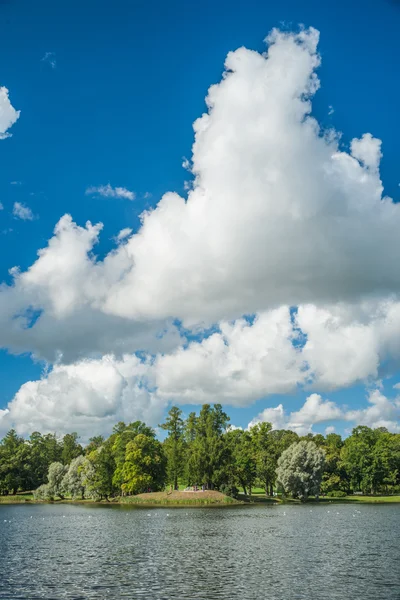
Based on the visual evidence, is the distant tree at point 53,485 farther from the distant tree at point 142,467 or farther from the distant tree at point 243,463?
the distant tree at point 243,463

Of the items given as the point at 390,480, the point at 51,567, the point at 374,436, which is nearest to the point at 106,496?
the point at 390,480

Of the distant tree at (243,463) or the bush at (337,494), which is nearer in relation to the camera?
the distant tree at (243,463)

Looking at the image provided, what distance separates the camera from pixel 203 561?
3994cm

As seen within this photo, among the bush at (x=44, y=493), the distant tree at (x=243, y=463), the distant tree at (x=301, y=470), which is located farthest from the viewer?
the bush at (x=44, y=493)

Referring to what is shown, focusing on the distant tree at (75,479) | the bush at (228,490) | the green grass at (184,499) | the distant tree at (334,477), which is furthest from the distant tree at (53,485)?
the distant tree at (334,477)

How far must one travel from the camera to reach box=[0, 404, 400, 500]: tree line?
126 m

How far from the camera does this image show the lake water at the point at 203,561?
29969mm

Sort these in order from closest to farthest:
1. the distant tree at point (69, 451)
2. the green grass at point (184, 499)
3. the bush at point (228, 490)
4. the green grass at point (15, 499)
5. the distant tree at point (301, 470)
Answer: the green grass at point (184, 499)
the distant tree at point (301, 470)
the bush at point (228, 490)
the green grass at point (15, 499)
the distant tree at point (69, 451)

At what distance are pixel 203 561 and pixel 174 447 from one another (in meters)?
101

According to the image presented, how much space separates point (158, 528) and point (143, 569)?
1199 inches

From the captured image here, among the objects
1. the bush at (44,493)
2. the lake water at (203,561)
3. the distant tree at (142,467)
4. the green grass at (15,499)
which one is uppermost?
the distant tree at (142,467)

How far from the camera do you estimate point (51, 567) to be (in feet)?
125

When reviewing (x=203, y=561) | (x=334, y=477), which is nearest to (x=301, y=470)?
(x=334, y=477)

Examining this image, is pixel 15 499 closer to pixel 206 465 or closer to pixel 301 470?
pixel 206 465
